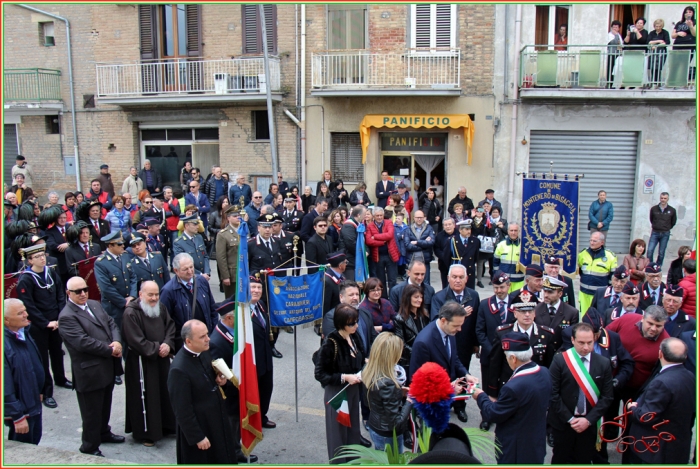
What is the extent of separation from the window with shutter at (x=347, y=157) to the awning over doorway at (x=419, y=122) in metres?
0.51

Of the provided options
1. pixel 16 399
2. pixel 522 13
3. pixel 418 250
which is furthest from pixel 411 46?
pixel 16 399

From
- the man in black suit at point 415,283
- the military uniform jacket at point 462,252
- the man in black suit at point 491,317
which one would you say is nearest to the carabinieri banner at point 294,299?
the man in black suit at point 415,283

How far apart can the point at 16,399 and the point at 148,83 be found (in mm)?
15603

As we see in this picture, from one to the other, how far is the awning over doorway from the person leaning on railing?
508 cm

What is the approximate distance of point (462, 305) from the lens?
22.6 ft

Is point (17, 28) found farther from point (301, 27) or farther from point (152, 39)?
point (301, 27)

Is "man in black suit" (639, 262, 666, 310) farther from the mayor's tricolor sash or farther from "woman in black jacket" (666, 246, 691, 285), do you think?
the mayor's tricolor sash

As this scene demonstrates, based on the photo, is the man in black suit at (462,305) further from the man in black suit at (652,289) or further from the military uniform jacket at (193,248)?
the military uniform jacket at (193,248)

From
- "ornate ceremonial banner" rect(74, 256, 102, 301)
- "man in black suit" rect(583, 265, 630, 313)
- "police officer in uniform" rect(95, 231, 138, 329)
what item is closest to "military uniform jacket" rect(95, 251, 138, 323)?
"police officer in uniform" rect(95, 231, 138, 329)

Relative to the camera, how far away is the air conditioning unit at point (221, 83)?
17922 mm

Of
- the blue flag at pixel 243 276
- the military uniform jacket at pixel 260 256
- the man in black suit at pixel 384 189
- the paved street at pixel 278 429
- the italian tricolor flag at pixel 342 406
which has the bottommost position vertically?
the paved street at pixel 278 429

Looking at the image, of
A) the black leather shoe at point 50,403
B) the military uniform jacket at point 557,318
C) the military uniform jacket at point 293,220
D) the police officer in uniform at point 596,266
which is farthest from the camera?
the military uniform jacket at point 293,220

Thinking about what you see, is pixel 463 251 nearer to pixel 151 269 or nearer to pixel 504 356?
pixel 504 356

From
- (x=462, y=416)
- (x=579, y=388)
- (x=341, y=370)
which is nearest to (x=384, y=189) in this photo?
(x=462, y=416)
